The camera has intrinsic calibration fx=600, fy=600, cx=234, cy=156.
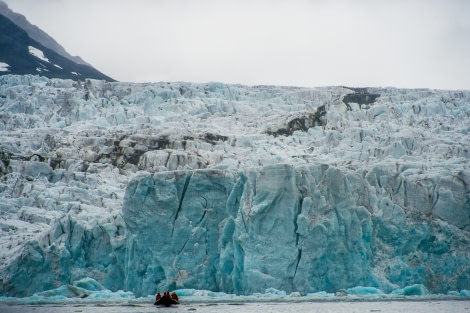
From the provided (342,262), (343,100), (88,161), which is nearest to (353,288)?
(342,262)

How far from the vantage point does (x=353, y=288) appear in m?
26.2

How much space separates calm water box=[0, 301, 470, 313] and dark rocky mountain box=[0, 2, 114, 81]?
61744mm

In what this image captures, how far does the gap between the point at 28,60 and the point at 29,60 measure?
0.21m

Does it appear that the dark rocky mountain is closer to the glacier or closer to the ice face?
the glacier

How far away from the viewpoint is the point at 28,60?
87375 millimetres

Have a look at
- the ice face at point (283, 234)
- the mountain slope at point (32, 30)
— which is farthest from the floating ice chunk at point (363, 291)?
the mountain slope at point (32, 30)

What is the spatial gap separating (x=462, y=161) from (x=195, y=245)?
55.5 ft

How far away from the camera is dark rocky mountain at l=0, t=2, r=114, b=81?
271 feet

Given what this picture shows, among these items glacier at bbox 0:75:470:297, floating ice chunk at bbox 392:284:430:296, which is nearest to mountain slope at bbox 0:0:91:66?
glacier at bbox 0:75:470:297

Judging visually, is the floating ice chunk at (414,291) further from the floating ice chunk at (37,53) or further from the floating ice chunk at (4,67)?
the floating ice chunk at (37,53)

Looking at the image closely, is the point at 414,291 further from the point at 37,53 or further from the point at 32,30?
the point at 32,30

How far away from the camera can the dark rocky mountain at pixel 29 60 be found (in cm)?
8249

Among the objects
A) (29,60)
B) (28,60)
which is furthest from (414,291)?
(29,60)

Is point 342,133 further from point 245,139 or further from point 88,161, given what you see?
point 88,161
